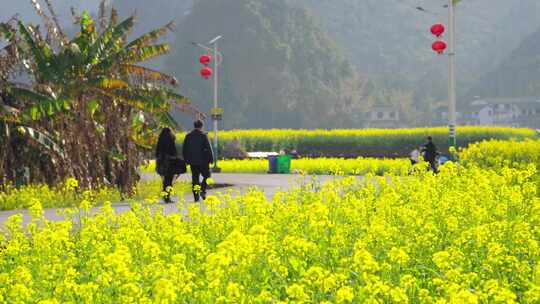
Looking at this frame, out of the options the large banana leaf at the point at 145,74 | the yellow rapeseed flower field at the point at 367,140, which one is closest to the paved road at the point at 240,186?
the large banana leaf at the point at 145,74

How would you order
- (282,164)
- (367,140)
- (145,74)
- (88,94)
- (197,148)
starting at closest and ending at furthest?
(197,148) → (88,94) → (145,74) → (282,164) → (367,140)

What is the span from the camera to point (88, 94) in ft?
73.6

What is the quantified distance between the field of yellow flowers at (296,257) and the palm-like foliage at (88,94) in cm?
867

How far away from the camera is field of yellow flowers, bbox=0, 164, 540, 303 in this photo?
6.42m

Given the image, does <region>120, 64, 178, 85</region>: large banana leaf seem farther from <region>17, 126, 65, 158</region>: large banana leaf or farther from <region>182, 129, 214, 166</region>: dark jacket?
<region>182, 129, 214, 166</region>: dark jacket

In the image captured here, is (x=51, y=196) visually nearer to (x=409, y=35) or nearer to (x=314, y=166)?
(x=314, y=166)

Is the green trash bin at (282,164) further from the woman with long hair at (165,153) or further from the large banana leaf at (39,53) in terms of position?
the large banana leaf at (39,53)

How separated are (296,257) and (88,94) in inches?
565

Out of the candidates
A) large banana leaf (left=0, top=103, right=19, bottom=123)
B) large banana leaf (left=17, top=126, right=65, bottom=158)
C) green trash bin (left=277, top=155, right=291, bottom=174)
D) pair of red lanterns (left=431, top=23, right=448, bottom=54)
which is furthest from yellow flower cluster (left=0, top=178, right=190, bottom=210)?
green trash bin (left=277, top=155, right=291, bottom=174)

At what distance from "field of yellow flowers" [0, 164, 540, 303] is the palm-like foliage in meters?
8.67

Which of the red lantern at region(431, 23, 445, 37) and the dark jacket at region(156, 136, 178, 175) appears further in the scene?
the red lantern at region(431, 23, 445, 37)

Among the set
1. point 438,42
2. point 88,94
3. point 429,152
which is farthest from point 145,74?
point 429,152

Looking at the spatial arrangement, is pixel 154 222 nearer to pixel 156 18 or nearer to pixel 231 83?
pixel 231 83

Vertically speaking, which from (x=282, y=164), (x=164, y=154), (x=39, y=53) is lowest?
(x=282, y=164)
